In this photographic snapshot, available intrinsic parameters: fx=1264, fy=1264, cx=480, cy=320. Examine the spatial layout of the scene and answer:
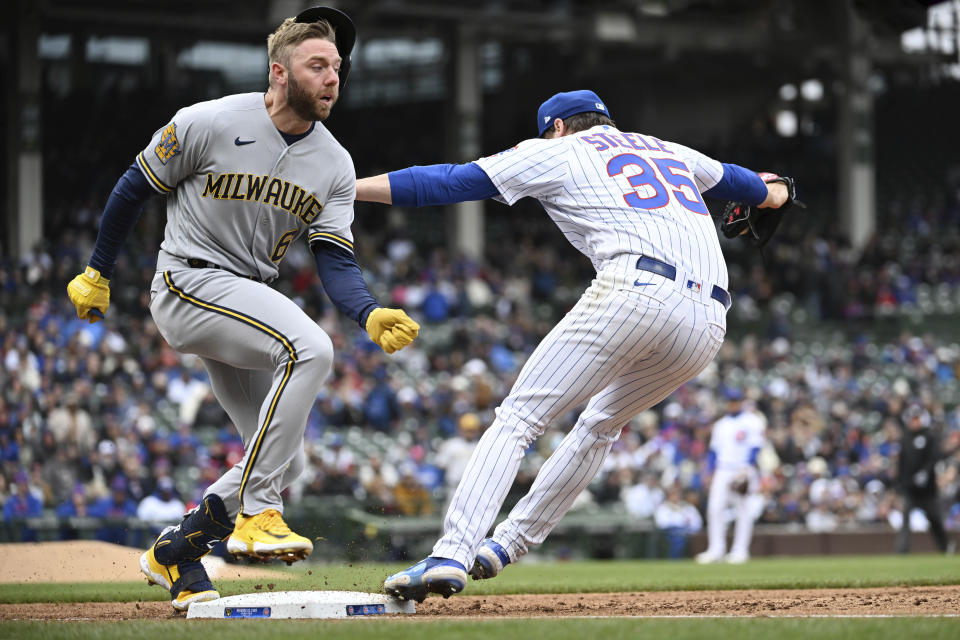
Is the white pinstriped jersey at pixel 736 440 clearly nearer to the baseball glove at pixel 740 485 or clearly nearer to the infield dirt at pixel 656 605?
the baseball glove at pixel 740 485

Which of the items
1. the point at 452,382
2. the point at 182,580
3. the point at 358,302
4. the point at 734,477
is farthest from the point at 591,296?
the point at 452,382

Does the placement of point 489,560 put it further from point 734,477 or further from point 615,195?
point 734,477

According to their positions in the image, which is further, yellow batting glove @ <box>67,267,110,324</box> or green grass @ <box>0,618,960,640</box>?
yellow batting glove @ <box>67,267,110,324</box>

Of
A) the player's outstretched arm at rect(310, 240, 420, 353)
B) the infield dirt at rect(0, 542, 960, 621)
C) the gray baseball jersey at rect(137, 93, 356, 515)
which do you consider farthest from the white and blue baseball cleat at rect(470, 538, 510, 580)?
the player's outstretched arm at rect(310, 240, 420, 353)

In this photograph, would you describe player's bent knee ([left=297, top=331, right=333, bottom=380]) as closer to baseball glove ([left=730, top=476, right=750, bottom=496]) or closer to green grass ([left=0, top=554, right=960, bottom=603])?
green grass ([left=0, top=554, right=960, bottom=603])

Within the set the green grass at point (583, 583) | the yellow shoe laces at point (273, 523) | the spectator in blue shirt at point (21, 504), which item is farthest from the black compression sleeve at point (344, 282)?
the spectator in blue shirt at point (21, 504)

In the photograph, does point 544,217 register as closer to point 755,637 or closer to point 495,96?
point 495,96

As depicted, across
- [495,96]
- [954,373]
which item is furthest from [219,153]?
[495,96]
